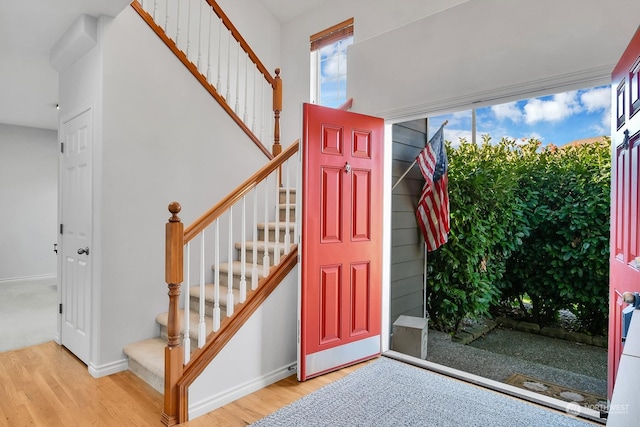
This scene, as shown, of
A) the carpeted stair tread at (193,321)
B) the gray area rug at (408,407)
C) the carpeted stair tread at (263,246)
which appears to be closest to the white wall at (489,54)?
the carpeted stair tread at (263,246)

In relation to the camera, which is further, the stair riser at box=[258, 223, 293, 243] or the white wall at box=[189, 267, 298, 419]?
the stair riser at box=[258, 223, 293, 243]

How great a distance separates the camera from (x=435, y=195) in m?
3.99

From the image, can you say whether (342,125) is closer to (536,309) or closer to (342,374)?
(342,374)

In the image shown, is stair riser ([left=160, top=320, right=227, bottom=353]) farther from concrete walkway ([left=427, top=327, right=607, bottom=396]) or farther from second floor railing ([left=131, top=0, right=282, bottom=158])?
concrete walkway ([left=427, top=327, right=607, bottom=396])

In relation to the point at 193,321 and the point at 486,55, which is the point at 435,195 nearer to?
the point at 486,55

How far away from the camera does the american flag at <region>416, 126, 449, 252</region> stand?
3.90 metres

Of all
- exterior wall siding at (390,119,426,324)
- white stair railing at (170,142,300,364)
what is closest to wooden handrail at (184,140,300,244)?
white stair railing at (170,142,300,364)

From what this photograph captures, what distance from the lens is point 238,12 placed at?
5094 mm

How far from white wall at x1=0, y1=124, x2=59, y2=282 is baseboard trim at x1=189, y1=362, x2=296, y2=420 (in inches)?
242

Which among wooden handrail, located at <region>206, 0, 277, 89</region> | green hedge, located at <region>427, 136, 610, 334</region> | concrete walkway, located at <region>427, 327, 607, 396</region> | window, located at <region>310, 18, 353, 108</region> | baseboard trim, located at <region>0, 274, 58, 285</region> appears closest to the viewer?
concrete walkway, located at <region>427, 327, 607, 396</region>

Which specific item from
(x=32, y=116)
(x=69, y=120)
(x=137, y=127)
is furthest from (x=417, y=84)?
(x=32, y=116)

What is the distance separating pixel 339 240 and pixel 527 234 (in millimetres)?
2608

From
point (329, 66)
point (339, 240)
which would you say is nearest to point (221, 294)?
point (339, 240)

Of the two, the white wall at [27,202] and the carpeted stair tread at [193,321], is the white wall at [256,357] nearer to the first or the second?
the carpeted stair tread at [193,321]
